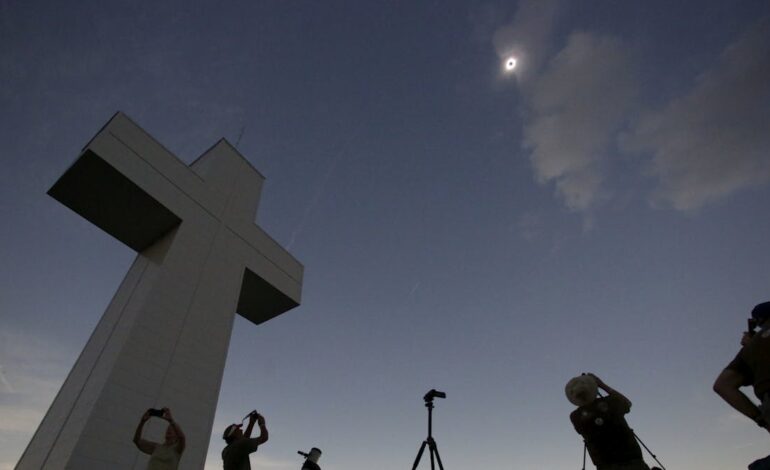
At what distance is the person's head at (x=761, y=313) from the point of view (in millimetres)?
1678

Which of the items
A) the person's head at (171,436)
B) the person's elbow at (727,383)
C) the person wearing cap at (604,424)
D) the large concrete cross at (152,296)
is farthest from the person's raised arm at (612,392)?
the large concrete cross at (152,296)

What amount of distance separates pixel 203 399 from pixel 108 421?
1.30 m

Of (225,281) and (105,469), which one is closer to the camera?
(105,469)

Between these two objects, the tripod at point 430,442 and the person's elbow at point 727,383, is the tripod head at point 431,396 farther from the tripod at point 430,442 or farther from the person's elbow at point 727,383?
the person's elbow at point 727,383

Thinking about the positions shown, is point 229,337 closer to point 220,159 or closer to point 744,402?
point 220,159

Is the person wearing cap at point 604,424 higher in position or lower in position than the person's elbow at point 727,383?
higher

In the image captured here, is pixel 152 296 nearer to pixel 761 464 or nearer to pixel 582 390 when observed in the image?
pixel 582 390

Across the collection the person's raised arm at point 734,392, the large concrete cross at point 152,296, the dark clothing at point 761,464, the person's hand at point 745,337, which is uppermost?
the large concrete cross at point 152,296

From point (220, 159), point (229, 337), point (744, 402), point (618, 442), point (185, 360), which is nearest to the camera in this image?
point (744, 402)

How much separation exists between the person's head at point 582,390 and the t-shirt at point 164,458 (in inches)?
123

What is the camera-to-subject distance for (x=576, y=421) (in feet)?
9.50

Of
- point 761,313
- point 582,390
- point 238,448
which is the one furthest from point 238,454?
point 761,313

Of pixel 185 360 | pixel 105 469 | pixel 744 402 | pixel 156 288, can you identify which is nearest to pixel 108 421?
pixel 105 469

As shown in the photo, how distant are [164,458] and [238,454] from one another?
602 millimetres
